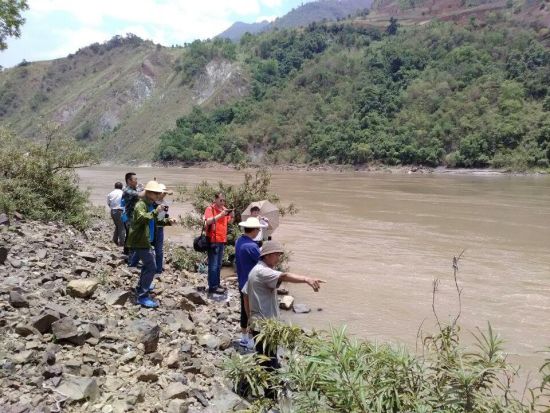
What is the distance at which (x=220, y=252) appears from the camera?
8.23 m

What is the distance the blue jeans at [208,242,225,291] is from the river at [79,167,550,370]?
137cm

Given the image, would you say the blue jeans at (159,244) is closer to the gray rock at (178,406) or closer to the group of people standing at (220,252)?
the group of people standing at (220,252)

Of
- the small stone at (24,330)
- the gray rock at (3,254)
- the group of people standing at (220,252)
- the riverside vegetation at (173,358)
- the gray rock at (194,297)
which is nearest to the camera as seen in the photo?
the riverside vegetation at (173,358)

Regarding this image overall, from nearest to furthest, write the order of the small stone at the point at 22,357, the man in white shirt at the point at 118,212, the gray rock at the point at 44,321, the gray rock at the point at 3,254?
1. the small stone at the point at 22,357
2. the gray rock at the point at 44,321
3. the gray rock at the point at 3,254
4. the man in white shirt at the point at 118,212

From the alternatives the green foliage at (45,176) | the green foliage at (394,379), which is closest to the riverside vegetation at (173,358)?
the green foliage at (394,379)

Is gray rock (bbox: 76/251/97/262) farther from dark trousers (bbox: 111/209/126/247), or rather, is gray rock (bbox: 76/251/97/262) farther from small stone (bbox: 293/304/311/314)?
small stone (bbox: 293/304/311/314)

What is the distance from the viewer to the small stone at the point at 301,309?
884 cm

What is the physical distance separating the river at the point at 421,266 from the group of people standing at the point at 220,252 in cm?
156

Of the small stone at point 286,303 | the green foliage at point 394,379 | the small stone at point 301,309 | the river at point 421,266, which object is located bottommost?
the river at point 421,266

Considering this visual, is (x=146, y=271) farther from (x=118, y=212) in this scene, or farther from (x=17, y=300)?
(x=118, y=212)

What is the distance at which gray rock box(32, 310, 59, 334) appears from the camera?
16.2 feet

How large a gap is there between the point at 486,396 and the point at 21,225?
9.53 metres

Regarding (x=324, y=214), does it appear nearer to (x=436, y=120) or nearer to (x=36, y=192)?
(x=36, y=192)

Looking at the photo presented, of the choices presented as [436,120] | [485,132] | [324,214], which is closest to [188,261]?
[324,214]
